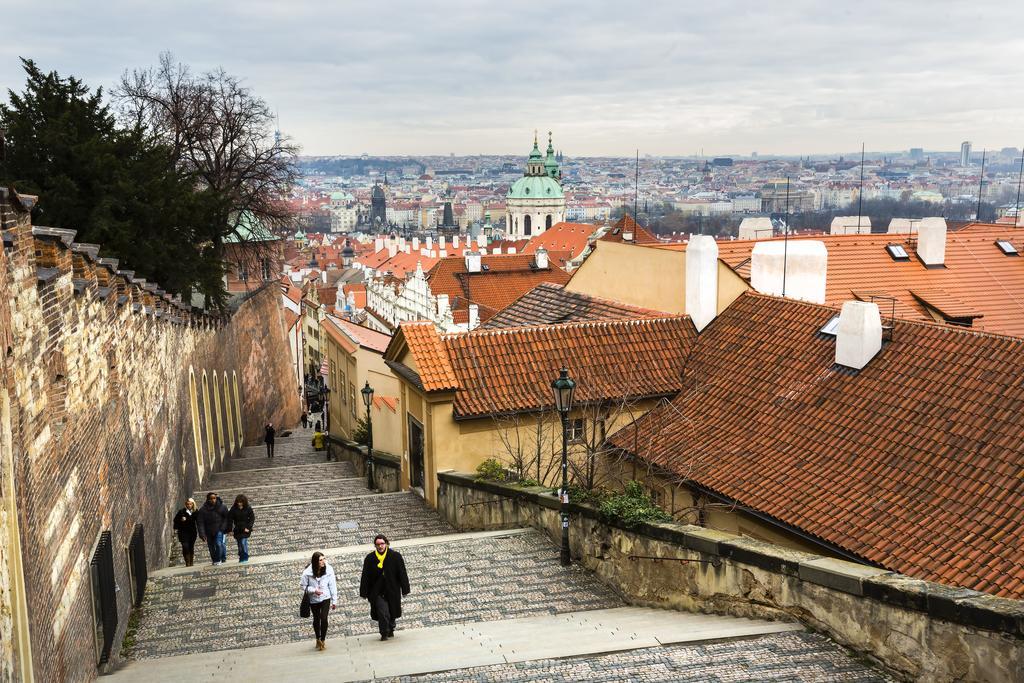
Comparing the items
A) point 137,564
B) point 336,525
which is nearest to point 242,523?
point 137,564

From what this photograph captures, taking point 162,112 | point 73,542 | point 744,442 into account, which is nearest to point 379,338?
point 162,112

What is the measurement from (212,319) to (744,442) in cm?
1726

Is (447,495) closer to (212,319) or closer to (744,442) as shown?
(744,442)

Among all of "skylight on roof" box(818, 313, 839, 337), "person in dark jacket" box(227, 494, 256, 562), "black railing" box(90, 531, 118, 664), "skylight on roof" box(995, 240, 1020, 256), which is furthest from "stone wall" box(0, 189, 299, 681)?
"skylight on roof" box(995, 240, 1020, 256)

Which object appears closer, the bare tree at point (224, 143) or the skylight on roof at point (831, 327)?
the skylight on roof at point (831, 327)

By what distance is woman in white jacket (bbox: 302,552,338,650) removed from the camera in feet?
28.9

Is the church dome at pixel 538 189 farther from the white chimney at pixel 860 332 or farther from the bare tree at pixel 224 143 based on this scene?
the white chimney at pixel 860 332

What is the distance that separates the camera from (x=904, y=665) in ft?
23.1

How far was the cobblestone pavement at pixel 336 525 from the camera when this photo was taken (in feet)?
47.7

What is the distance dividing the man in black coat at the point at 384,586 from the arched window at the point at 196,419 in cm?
1296

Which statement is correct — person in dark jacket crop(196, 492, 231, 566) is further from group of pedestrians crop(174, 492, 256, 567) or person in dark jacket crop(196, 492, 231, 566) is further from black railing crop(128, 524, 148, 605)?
black railing crop(128, 524, 148, 605)

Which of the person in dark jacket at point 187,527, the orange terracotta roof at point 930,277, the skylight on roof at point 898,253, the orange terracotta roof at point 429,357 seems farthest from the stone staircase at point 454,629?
the skylight on roof at point 898,253

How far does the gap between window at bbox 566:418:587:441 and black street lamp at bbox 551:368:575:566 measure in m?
4.58

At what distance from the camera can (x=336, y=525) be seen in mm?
15547
